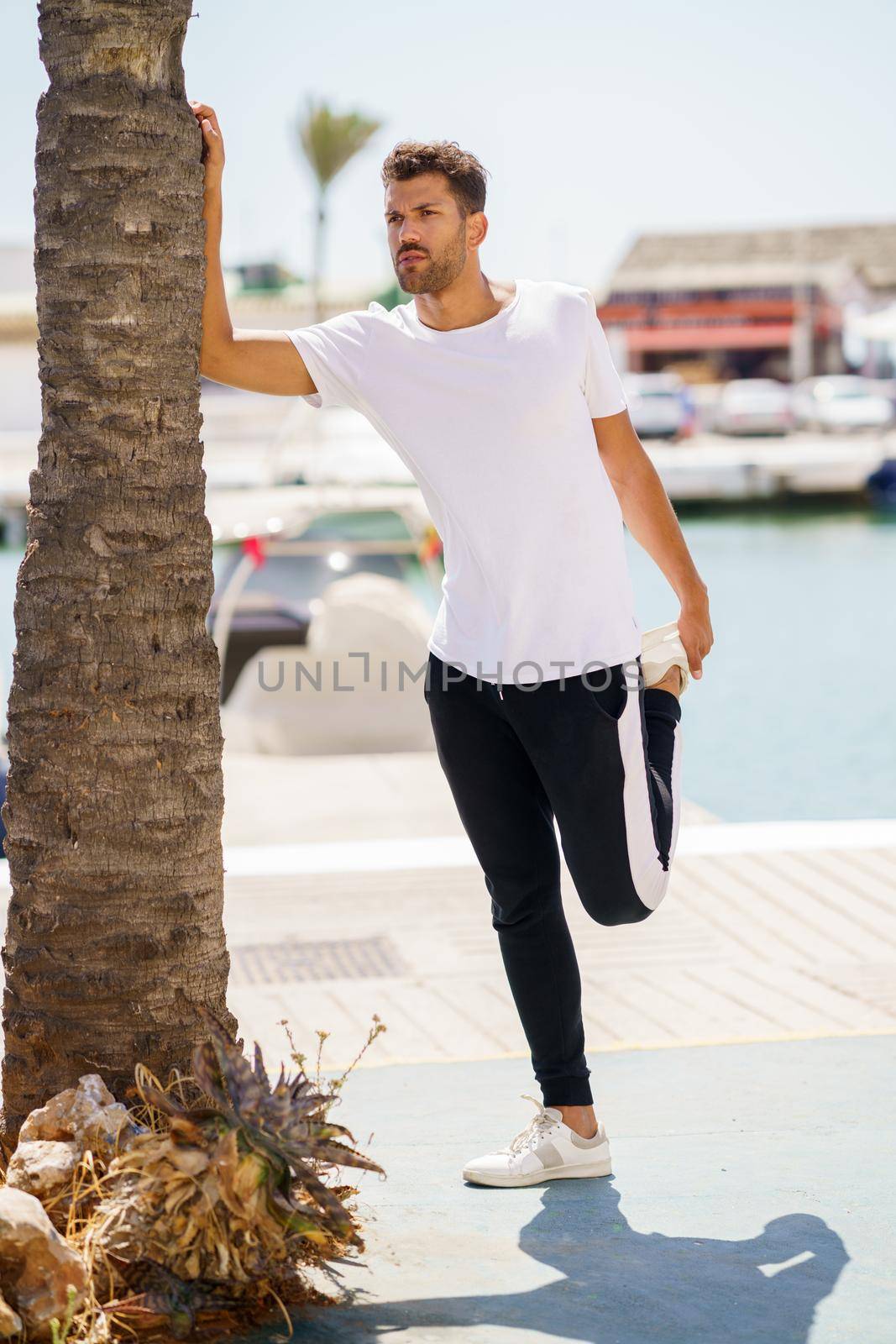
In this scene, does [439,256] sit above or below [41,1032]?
above

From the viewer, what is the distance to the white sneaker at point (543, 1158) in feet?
10.5

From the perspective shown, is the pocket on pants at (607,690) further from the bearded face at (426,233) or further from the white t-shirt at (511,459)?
the bearded face at (426,233)

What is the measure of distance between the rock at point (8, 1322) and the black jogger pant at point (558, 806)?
119 centimetres

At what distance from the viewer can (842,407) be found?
40812 mm

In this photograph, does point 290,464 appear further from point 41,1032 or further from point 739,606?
point 41,1032

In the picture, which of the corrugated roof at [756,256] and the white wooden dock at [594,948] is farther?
the corrugated roof at [756,256]

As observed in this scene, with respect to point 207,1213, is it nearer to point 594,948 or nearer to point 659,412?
point 594,948

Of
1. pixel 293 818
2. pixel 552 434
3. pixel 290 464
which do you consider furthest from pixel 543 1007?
pixel 290 464

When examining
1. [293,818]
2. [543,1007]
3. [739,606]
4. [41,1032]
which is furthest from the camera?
[739,606]

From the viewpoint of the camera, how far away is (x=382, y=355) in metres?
3.03

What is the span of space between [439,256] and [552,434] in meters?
0.39

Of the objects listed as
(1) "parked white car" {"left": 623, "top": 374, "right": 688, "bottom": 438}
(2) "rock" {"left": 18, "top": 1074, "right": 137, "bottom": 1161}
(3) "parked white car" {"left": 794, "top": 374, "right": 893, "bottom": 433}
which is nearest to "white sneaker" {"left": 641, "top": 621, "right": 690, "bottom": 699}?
(2) "rock" {"left": 18, "top": 1074, "right": 137, "bottom": 1161}

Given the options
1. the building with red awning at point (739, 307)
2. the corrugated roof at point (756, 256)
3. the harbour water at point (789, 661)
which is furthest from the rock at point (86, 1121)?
the corrugated roof at point (756, 256)

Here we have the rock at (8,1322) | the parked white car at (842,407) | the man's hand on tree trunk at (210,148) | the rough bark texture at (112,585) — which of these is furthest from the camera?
the parked white car at (842,407)
